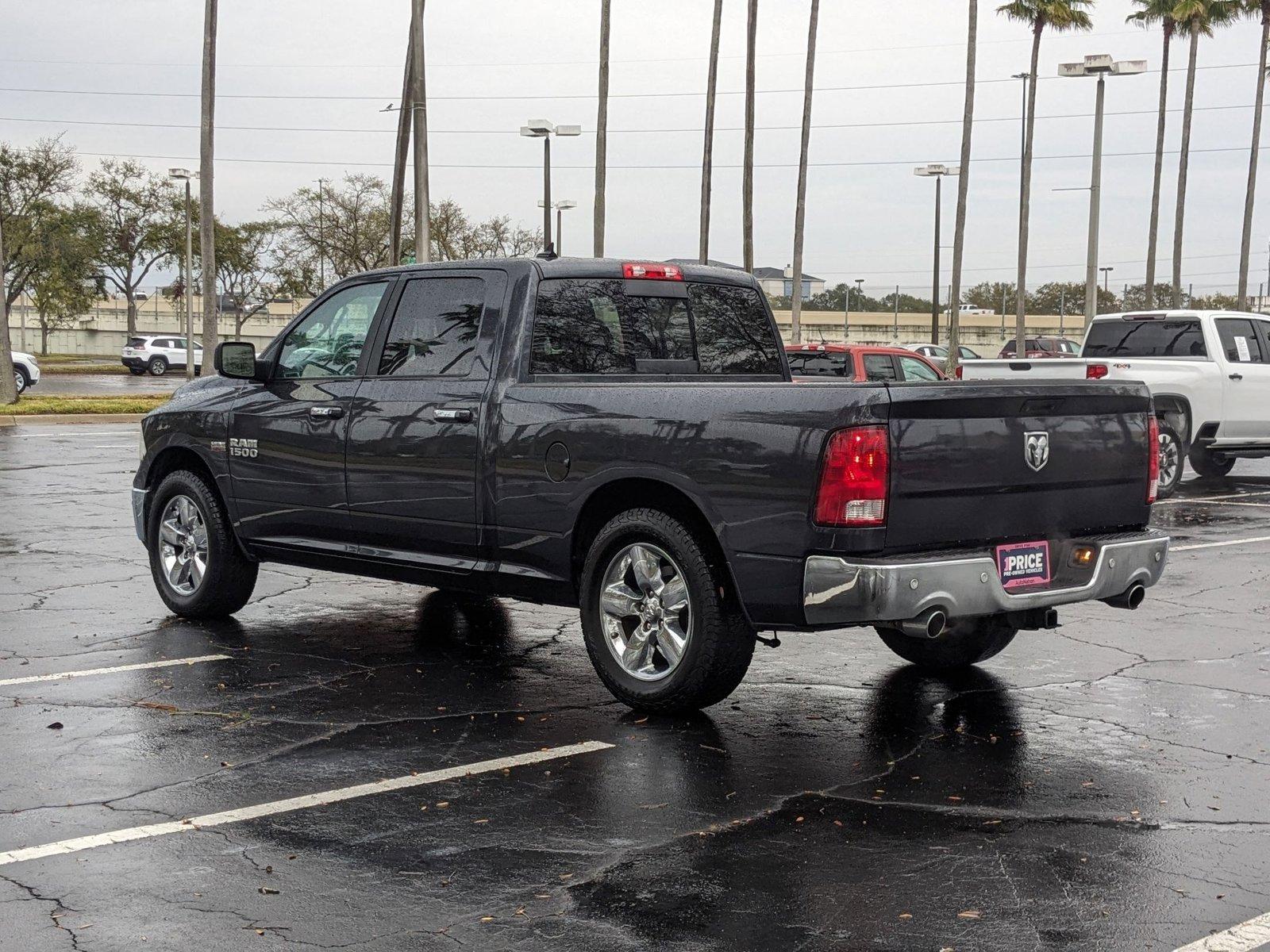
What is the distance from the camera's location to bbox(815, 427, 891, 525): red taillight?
586cm

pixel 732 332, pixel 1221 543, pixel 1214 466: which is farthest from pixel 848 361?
pixel 732 332

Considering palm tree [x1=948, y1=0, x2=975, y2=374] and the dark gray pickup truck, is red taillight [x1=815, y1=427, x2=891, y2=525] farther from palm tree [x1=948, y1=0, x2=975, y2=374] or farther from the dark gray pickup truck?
palm tree [x1=948, y1=0, x2=975, y2=374]

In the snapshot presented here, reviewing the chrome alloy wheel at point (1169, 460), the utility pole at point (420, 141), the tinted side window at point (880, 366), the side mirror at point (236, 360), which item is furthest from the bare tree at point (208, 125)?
the side mirror at point (236, 360)

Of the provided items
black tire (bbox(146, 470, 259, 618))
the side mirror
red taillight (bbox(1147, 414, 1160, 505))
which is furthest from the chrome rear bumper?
black tire (bbox(146, 470, 259, 618))

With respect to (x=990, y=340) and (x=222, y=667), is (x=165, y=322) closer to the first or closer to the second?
(x=990, y=340)

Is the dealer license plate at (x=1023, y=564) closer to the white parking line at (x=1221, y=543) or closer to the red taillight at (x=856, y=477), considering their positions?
the red taillight at (x=856, y=477)

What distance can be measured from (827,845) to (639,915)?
35.5 inches

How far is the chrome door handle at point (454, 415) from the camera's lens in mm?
7316

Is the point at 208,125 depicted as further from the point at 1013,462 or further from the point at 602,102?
the point at 1013,462

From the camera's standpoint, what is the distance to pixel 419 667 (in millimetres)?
7820

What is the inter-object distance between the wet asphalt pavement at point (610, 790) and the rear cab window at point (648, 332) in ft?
5.13

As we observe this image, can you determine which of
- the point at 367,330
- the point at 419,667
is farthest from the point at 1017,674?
the point at 367,330

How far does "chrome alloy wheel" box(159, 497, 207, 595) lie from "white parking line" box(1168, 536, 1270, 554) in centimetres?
784

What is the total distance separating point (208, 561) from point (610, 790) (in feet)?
13.5
